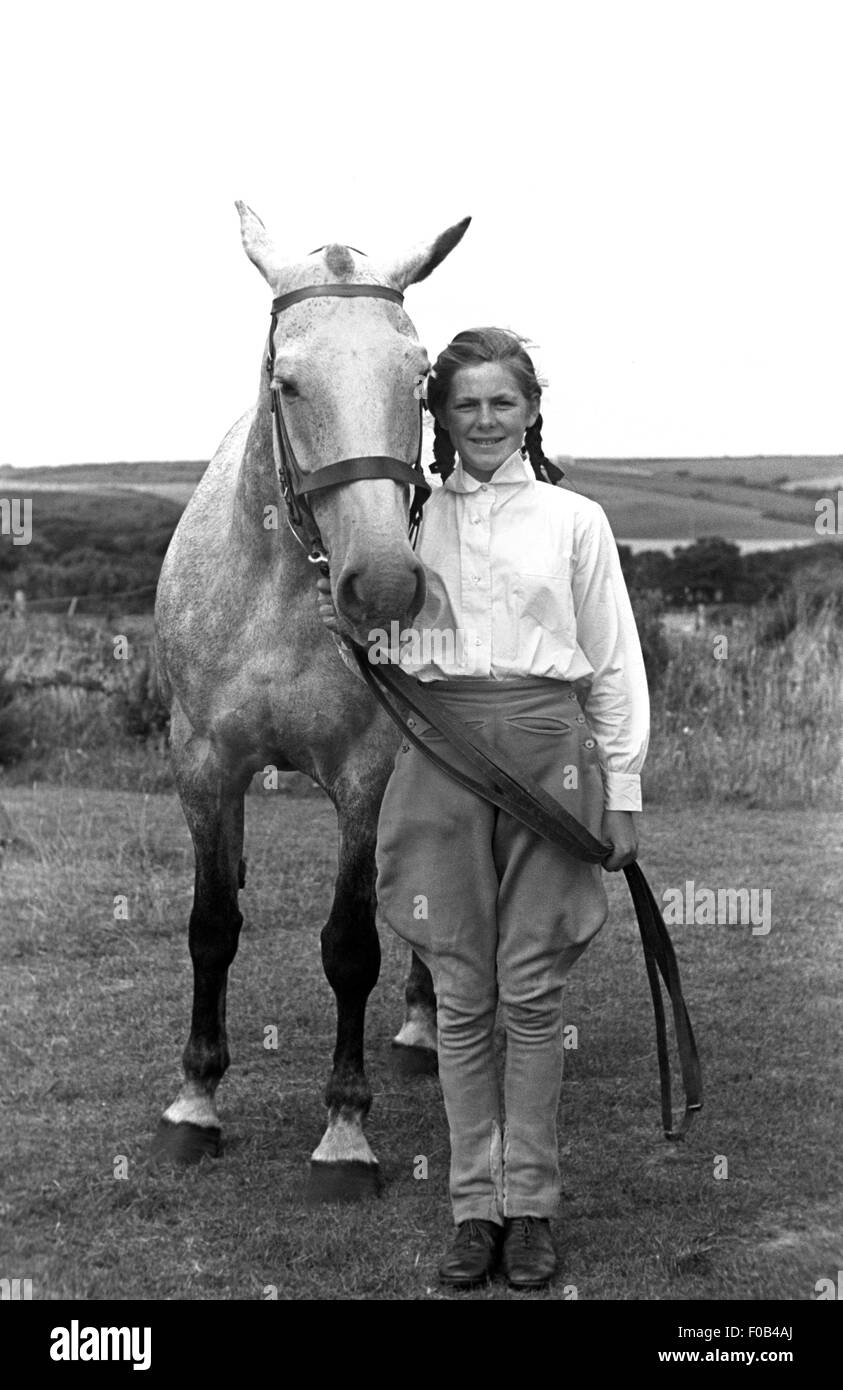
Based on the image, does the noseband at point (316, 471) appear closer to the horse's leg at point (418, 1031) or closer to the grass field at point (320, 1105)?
the grass field at point (320, 1105)

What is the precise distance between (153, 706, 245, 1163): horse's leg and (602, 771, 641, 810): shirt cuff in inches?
49.8

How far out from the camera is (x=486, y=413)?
137 inches

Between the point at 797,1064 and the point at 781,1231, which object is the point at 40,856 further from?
the point at 781,1231

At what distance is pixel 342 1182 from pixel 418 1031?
4.11 feet

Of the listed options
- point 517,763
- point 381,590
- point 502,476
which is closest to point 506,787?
point 517,763

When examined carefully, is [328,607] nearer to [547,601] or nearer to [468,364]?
[547,601]

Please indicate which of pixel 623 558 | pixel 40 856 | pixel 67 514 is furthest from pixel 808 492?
pixel 40 856

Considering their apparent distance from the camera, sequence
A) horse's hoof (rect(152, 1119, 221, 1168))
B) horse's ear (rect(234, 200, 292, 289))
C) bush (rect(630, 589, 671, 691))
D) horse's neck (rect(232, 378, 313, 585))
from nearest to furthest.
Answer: horse's ear (rect(234, 200, 292, 289))
horse's neck (rect(232, 378, 313, 585))
horse's hoof (rect(152, 1119, 221, 1168))
bush (rect(630, 589, 671, 691))

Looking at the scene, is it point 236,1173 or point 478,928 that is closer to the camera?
point 478,928

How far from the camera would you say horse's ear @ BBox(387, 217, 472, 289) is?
3758 mm

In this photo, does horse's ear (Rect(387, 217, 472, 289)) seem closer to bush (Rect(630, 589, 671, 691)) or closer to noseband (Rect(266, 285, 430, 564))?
noseband (Rect(266, 285, 430, 564))

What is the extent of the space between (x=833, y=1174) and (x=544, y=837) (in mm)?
1511

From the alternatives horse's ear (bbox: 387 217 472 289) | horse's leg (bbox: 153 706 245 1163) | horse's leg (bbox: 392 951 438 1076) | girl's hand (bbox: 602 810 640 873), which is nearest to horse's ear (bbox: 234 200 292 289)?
horse's ear (bbox: 387 217 472 289)

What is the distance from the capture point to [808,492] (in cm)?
1215
